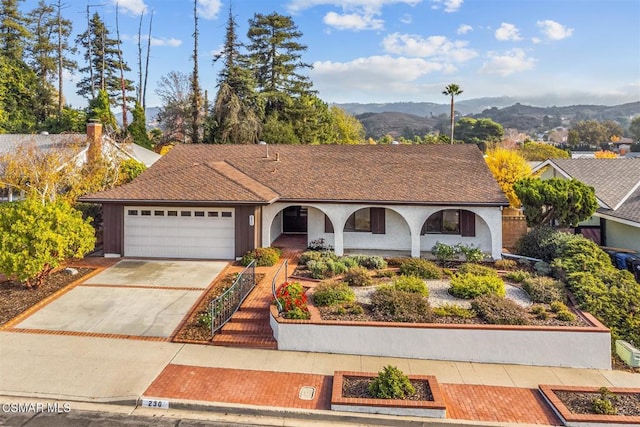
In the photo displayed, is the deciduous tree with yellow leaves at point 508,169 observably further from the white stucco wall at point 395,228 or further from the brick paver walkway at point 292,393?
the brick paver walkway at point 292,393

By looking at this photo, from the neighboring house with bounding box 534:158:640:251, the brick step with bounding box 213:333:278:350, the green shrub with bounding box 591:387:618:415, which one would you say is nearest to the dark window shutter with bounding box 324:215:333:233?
the brick step with bounding box 213:333:278:350

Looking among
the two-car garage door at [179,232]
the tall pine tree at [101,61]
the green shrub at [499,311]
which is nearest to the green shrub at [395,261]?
the green shrub at [499,311]

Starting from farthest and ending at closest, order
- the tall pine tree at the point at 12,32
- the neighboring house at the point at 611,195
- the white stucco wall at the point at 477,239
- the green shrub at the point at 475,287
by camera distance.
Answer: the tall pine tree at the point at 12,32, the white stucco wall at the point at 477,239, the neighboring house at the point at 611,195, the green shrub at the point at 475,287

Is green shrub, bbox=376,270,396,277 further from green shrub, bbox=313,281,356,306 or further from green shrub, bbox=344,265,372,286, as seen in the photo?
green shrub, bbox=313,281,356,306

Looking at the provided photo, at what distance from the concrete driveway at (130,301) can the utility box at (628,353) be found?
11.0m

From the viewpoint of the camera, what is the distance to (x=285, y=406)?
7.34 m

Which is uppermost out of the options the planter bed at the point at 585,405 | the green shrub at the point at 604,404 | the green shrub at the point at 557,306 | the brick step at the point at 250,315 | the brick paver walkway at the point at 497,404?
the green shrub at the point at 557,306

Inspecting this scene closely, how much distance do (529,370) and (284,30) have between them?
44.4 m

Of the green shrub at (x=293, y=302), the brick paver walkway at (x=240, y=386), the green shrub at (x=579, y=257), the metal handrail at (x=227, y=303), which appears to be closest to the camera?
the brick paver walkway at (x=240, y=386)

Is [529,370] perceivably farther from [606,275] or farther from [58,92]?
[58,92]

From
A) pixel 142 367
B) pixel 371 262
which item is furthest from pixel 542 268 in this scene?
pixel 142 367

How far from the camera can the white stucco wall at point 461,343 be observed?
920cm

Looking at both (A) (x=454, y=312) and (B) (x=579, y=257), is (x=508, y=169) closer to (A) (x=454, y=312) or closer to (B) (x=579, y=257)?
(B) (x=579, y=257)

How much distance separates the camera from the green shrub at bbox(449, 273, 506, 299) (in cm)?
1145
